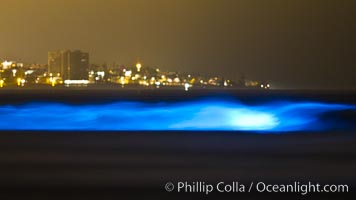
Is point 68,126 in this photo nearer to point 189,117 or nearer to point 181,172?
point 189,117

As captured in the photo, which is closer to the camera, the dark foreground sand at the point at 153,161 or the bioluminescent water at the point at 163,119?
the dark foreground sand at the point at 153,161

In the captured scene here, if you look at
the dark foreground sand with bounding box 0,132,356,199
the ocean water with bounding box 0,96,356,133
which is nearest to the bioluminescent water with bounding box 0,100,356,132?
the ocean water with bounding box 0,96,356,133

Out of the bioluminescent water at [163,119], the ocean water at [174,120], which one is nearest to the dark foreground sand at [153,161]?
the ocean water at [174,120]

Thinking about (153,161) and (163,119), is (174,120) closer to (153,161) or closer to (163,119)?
(163,119)

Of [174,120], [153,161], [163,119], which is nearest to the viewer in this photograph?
[153,161]

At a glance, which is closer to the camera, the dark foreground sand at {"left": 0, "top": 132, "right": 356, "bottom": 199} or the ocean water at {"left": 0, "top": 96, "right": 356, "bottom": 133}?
the dark foreground sand at {"left": 0, "top": 132, "right": 356, "bottom": 199}

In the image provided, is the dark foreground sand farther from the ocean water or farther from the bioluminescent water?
the bioluminescent water

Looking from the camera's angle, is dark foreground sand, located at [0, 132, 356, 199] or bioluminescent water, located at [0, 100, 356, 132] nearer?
dark foreground sand, located at [0, 132, 356, 199]

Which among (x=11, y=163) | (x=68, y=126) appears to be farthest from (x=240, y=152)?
(x=68, y=126)

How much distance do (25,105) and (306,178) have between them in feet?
74.3

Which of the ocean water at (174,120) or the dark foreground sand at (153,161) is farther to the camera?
the ocean water at (174,120)

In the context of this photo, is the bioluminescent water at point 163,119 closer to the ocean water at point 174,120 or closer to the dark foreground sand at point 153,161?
the ocean water at point 174,120

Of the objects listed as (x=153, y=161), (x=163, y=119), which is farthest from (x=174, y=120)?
(x=153, y=161)

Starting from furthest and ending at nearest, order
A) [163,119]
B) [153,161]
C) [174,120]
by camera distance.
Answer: [163,119] < [174,120] < [153,161]
